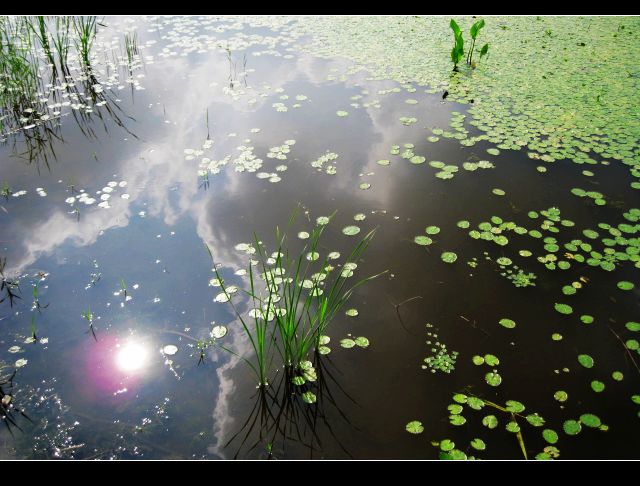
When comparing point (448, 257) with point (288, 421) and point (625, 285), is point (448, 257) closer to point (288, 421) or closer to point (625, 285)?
point (625, 285)

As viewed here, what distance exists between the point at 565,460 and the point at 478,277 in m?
1.15

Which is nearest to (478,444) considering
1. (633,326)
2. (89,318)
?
(633,326)

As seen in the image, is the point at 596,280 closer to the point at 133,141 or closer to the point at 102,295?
the point at 102,295

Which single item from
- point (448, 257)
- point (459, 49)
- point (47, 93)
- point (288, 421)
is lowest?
point (288, 421)

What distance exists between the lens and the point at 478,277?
2754 mm

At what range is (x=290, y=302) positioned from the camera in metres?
2.24

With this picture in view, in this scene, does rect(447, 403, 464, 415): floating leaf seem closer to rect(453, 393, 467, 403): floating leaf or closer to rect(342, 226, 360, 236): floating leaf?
rect(453, 393, 467, 403): floating leaf

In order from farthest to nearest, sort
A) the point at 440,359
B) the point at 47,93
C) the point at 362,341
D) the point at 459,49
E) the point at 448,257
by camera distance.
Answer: the point at 459,49, the point at 47,93, the point at 448,257, the point at 362,341, the point at 440,359

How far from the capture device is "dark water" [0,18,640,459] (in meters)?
1.98

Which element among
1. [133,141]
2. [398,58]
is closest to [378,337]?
[133,141]

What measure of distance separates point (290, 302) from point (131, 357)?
35.3 inches

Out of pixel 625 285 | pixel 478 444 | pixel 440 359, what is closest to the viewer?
pixel 478 444

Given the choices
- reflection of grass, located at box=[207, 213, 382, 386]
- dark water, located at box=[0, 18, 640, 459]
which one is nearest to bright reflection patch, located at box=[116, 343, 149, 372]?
dark water, located at box=[0, 18, 640, 459]

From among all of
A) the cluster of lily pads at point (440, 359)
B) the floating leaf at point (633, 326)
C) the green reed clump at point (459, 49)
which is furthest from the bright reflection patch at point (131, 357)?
the green reed clump at point (459, 49)
